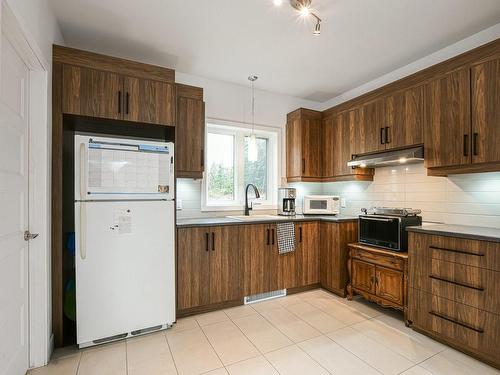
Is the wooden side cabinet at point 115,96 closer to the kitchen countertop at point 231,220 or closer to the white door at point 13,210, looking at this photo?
the white door at point 13,210

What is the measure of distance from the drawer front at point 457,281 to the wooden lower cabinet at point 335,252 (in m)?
0.81

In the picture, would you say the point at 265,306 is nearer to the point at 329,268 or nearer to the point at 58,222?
the point at 329,268

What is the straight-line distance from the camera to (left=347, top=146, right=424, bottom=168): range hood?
2.59 m

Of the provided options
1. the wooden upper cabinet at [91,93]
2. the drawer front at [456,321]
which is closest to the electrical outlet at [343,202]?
the drawer front at [456,321]

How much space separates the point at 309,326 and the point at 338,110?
265 centimetres

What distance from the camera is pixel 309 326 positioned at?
8.00 feet

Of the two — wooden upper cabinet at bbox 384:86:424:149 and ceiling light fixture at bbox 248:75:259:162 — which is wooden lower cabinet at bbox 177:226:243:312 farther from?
wooden upper cabinet at bbox 384:86:424:149

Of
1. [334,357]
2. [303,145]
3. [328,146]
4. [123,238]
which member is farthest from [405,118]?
[123,238]

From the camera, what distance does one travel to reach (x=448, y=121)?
7.84 ft

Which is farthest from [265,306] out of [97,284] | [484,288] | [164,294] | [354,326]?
[484,288]

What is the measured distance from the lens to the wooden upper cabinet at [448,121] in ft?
7.47

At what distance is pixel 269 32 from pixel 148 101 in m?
1.25

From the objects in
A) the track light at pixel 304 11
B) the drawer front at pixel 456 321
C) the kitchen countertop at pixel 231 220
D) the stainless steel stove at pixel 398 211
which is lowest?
the drawer front at pixel 456 321

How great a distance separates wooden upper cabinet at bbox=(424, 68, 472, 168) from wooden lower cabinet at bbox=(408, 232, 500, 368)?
0.76 meters
